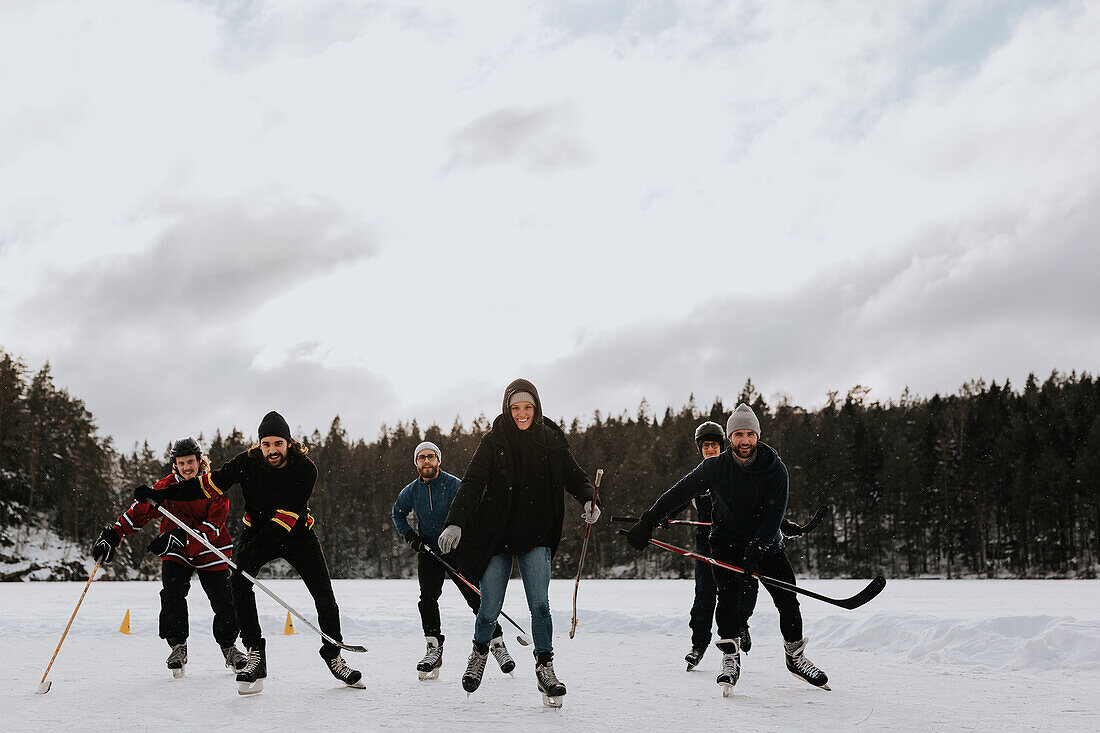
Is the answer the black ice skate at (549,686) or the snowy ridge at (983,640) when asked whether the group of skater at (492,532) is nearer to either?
the black ice skate at (549,686)

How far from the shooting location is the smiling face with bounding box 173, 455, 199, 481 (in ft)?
25.2

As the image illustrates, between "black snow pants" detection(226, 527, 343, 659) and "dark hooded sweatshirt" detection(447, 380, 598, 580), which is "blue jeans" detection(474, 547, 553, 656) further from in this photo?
"black snow pants" detection(226, 527, 343, 659)

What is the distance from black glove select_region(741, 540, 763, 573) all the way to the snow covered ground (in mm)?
869

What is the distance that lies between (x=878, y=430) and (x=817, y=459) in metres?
8.00

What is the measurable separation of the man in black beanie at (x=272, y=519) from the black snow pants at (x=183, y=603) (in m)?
1.06

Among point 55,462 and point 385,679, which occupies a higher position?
point 55,462

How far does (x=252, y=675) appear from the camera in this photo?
20.5ft

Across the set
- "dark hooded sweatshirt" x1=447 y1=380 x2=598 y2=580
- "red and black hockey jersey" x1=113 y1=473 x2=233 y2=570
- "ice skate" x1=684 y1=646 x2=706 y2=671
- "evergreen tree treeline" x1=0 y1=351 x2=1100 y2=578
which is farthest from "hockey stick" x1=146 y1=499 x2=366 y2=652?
"evergreen tree treeline" x1=0 y1=351 x2=1100 y2=578

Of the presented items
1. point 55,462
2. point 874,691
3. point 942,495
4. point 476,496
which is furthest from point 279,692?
point 942,495

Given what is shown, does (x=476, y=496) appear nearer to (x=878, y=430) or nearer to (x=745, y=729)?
(x=745, y=729)

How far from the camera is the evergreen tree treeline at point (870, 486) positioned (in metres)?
59.9

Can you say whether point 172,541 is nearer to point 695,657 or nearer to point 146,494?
point 146,494

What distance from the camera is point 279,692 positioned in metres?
6.44

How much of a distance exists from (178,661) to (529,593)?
130 inches
